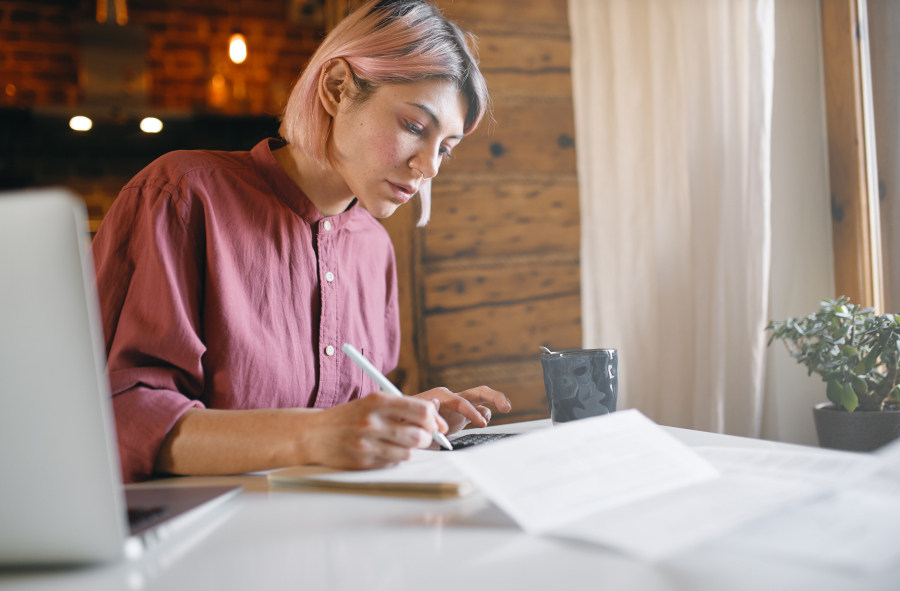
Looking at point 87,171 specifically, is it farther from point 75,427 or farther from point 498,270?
point 75,427

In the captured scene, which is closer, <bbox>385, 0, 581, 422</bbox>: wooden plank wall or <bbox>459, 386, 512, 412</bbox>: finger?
<bbox>459, 386, 512, 412</bbox>: finger

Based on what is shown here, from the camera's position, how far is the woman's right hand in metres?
0.67

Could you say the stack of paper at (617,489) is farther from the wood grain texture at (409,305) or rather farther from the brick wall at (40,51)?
the brick wall at (40,51)

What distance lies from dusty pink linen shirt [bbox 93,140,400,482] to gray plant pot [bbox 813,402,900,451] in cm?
98

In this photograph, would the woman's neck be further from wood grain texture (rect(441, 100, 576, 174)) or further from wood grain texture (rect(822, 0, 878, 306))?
wood grain texture (rect(822, 0, 878, 306))

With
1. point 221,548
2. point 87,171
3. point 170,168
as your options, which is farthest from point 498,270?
point 87,171

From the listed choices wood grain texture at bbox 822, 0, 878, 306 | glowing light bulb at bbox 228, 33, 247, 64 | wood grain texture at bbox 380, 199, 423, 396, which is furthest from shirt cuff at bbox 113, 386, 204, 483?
glowing light bulb at bbox 228, 33, 247, 64

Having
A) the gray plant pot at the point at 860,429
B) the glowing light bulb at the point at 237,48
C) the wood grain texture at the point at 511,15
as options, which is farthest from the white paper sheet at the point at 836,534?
the glowing light bulb at the point at 237,48

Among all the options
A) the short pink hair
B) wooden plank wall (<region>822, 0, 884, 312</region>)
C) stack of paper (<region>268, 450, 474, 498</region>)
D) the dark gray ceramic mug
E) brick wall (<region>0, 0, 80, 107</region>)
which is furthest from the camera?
brick wall (<region>0, 0, 80, 107</region>)

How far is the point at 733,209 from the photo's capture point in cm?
172

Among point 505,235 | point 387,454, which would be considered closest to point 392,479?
point 387,454

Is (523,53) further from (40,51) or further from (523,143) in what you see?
(40,51)

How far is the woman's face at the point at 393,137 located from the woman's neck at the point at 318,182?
26 millimetres

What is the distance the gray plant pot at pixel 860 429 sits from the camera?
1351 mm
